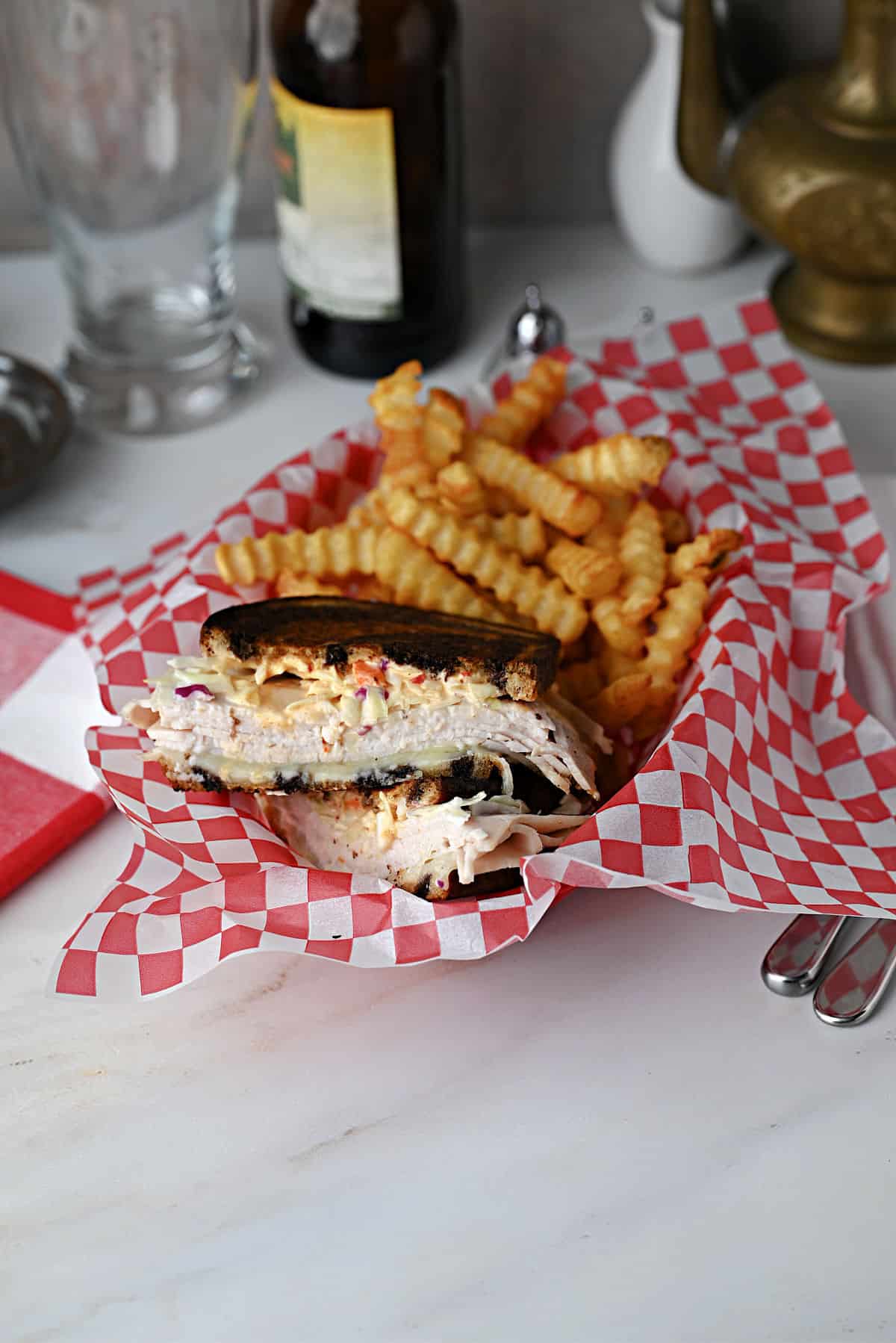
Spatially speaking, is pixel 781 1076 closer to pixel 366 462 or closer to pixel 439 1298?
pixel 439 1298

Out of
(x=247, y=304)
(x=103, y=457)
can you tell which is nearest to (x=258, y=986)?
(x=103, y=457)

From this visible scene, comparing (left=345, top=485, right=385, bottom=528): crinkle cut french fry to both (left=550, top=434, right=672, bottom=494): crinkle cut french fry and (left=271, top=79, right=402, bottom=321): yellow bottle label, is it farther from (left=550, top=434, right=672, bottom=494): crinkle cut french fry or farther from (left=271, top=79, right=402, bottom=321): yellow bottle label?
(left=271, top=79, right=402, bottom=321): yellow bottle label

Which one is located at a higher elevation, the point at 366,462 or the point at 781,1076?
the point at 366,462

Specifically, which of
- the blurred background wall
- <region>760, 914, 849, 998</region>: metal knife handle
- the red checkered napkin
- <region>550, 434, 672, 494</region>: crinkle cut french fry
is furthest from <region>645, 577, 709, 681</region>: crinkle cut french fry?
the blurred background wall

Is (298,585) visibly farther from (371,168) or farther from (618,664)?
(371,168)

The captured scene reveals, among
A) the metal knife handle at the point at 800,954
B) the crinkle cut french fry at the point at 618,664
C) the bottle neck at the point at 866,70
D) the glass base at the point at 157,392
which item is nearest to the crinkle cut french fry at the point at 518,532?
the crinkle cut french fry at the point at 618,664
